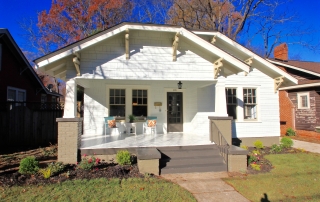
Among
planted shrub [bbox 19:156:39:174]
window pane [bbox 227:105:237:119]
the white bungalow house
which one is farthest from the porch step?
window pane [bbox 227:105:237:119]

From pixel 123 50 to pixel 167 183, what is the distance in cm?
456

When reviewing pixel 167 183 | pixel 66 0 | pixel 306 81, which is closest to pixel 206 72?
pixel 167 183

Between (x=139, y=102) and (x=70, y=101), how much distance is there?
4.16 meters

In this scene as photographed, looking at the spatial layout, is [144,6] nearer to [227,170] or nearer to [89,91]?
[89,91]

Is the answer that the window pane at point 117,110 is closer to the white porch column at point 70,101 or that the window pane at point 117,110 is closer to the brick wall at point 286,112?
the white porch column at point 70,101

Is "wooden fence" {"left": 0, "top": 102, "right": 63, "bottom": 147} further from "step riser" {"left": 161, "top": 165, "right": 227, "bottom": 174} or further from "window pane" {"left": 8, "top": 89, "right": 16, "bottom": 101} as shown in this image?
"step riser" {"left": 161, "top": 165, "right": 227, "bottom": 174}

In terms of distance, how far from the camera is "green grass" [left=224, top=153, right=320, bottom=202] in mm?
4734

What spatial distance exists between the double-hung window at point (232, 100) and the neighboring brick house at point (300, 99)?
626 centimetres

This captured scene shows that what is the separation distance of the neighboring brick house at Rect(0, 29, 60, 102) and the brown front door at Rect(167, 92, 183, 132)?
835cm

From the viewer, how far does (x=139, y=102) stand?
1039 cm

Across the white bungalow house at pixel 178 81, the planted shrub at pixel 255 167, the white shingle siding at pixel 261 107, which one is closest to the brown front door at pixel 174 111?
the white bungalow house at pixel 178 81

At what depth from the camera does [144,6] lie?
20828 mm

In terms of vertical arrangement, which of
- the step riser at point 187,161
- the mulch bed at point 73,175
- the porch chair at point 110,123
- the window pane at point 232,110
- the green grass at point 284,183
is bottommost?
the green grass at point 284,183

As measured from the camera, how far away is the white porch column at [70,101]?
21.5 feet
